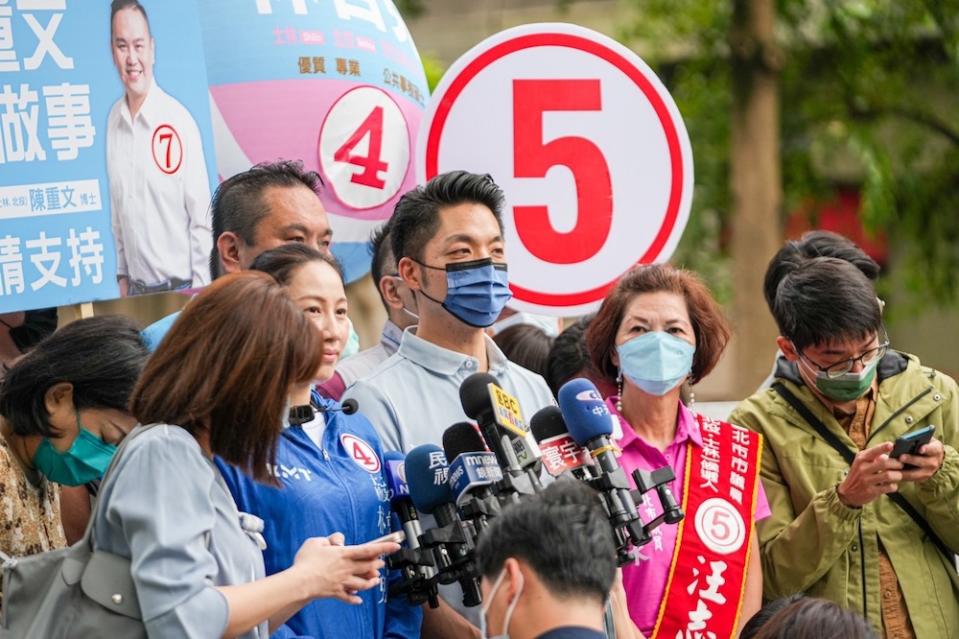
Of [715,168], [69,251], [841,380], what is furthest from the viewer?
[715,168]

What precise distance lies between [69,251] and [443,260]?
1174 millimetres

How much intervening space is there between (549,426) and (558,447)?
0.27 feet

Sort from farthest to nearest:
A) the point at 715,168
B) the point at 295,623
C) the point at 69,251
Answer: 1. the point at 715,168
2. the point at 69,251
3. the point at 295,623

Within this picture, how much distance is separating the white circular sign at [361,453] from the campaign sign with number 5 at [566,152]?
1306 millimetres

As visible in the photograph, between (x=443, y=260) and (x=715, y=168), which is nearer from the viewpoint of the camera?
(x=443, y=260)

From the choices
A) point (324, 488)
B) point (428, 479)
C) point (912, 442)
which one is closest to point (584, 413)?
point (428, 479)

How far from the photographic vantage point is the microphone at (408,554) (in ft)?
13.9

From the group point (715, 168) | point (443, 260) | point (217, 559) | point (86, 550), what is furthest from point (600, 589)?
point (715, 168)

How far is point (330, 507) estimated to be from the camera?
167 inches

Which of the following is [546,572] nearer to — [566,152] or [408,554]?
[408,554]

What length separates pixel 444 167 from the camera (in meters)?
5.75

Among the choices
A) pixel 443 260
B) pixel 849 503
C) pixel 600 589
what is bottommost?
pixel 849 503

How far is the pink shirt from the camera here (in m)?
5.00

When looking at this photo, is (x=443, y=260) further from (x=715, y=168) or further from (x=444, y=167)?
(x=715, y=168)
